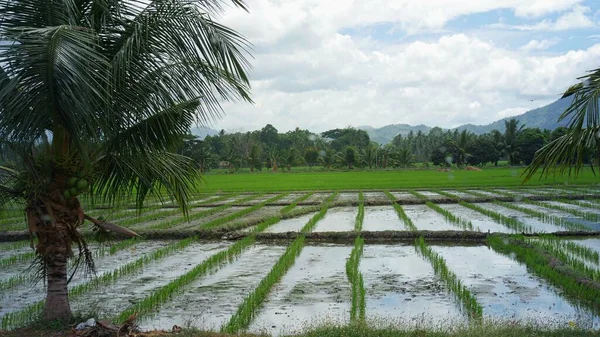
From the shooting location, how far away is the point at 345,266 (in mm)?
8305

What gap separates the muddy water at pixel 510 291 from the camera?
17.9ft

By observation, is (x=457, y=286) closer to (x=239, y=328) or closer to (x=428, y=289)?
(x=428, y=289)

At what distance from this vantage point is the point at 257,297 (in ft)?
20.4

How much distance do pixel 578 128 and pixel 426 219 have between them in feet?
30.2

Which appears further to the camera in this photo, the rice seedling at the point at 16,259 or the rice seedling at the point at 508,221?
the rice seedling at the point at 508,221

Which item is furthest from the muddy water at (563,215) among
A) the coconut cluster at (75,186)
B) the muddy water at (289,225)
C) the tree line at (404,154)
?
the tree line at (404,154)

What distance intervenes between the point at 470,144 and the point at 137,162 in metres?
53.3

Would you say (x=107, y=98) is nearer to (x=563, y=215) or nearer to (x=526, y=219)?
(x=526, y=219)

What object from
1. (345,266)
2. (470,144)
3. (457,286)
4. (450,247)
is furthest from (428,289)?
(470,144)

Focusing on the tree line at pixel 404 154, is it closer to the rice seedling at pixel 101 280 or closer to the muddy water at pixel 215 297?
the rice seedling at pixel 101 280

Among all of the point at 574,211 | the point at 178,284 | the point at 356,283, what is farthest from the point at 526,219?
the point at 178,284

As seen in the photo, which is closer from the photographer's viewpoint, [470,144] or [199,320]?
[199,320]

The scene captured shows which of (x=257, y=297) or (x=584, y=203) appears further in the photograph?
(x=584, y=203)

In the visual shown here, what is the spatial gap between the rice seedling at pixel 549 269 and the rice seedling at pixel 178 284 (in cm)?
478
